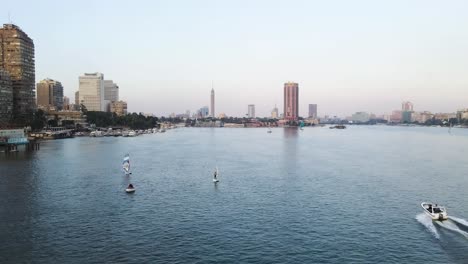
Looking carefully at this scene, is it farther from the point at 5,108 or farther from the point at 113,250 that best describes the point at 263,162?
the point at 5,108

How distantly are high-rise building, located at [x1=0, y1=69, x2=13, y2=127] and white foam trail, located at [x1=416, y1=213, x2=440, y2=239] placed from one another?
170891 millimetres

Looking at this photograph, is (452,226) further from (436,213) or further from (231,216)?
(231,216)

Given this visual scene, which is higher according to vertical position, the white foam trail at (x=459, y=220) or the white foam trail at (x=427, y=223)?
the white foam trail at (x=459, y=220)

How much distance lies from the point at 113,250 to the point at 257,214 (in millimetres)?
15875

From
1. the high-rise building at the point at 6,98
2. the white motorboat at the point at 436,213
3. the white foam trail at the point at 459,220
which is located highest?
the high-rise building at the point at 6,98

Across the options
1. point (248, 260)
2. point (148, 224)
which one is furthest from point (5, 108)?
point (248, 260)

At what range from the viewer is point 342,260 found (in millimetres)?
30734

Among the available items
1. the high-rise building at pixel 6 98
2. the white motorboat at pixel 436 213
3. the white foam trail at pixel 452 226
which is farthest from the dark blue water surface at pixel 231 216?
the high-rise building at pixel 6 98

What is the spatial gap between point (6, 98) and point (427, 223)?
184 meters

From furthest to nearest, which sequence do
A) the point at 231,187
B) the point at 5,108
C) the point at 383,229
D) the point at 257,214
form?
1. the point at 5,108
2. the point at 231,187
3. the point at 257,214
4. the point at 383,229

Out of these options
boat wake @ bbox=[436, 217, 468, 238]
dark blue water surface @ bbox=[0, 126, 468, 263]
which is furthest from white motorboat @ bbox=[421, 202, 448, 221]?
dark blue water surface @ bbox=[0, 126, 468, 263]

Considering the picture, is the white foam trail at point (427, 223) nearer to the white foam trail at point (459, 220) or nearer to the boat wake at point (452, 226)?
the boat wake at point (452, 226)

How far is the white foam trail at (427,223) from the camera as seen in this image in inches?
1457

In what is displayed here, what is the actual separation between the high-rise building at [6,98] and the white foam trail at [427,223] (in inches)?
6728
